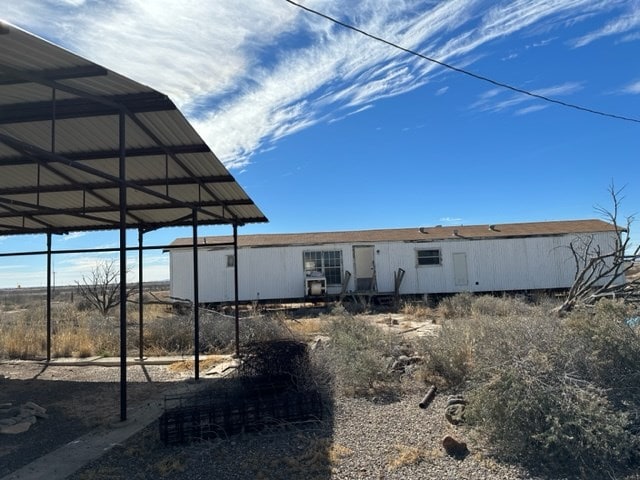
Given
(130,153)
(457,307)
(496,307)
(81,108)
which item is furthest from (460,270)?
(81,108)

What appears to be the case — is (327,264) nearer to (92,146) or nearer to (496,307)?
(496,307)

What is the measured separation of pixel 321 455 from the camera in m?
4.34

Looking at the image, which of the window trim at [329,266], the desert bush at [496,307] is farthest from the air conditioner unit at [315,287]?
the desert bush at [496,307]

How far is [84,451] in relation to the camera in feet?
16.0

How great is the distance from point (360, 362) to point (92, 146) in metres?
5.05

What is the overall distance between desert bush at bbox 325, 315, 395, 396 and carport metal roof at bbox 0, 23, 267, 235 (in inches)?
131

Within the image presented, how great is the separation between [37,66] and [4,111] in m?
1.67

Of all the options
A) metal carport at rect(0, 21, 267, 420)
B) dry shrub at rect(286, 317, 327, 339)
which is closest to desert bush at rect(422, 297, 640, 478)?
metal carport at rect(0, 21, 267, 420)

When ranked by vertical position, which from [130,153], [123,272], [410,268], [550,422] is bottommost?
[550,422]

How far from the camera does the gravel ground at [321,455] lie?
404cm

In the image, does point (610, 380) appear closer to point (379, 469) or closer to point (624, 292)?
point (379, 469)

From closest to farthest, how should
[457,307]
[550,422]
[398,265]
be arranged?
1. [550,422]
2. [457,307]
3. [398,265]

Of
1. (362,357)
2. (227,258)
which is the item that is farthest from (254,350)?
(227,258)

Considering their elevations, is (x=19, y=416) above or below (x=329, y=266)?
below
